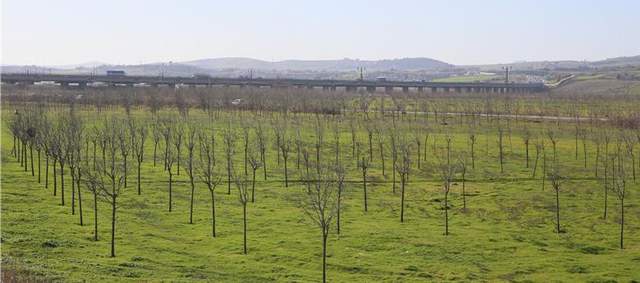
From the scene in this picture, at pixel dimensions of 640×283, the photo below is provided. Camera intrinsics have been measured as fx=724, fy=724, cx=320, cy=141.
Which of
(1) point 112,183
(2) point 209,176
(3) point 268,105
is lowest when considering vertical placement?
(1) point 112,183

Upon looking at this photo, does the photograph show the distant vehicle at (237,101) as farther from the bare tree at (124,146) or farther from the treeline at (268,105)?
the bare tree at (124,146)

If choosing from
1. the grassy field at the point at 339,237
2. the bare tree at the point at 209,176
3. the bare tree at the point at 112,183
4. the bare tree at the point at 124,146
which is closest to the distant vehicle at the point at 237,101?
the bare tree at the point at 124,146

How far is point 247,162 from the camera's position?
60.6 metres

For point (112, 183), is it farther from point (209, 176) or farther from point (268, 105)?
point (268, 105)

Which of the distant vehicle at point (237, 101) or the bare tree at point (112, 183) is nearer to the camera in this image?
the bare tree at point (112, 183)

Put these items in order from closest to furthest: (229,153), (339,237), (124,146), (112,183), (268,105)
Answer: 1. (339,237)
2. (112,183)
3. (229,153)
4. (124,146)
5. (268,105)

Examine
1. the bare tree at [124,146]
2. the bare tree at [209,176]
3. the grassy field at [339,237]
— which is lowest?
the grassy field at [339,237]

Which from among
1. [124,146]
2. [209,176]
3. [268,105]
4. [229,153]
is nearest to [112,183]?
[124,146]

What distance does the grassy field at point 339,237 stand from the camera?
3034cm

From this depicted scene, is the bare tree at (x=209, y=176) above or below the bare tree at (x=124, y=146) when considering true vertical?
below

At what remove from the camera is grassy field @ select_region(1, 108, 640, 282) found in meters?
30.3

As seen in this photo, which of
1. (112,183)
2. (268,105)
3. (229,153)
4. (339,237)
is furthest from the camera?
(268,105)

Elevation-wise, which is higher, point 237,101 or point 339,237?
point 237,101

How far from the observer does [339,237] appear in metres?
37.1
